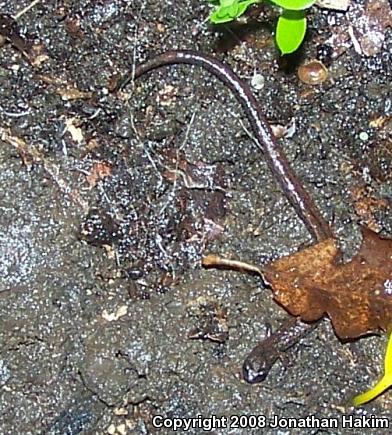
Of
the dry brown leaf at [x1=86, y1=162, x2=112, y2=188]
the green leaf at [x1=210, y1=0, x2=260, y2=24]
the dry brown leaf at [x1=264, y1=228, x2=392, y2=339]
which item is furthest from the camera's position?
Answer: the dry brown leaf at [x1=86, y1=162, x2=112, y2=188]

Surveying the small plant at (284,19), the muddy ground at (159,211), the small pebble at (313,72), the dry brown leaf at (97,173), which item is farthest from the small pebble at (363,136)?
the dry brown leaf at (97,173)

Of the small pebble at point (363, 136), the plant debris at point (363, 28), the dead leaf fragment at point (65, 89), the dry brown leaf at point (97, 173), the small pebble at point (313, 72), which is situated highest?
the plant debris at point (363, 28)

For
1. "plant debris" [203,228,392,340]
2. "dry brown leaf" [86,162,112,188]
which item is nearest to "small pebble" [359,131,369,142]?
"plant debris" [203,228,392,340]

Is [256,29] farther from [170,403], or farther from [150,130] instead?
[170,403]

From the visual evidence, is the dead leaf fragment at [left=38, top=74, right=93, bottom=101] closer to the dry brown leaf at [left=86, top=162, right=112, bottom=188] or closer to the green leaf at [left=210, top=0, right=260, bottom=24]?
the dry brown leaf at [left=86, top=162, right=112, bottom=188]

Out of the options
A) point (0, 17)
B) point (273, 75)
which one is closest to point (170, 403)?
point (273, 75)

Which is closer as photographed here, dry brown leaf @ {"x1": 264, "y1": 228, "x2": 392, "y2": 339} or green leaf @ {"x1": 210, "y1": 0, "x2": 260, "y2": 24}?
green leaf @ {"x1": 210, "y1": 0, "x2": 260, "y2": 24}

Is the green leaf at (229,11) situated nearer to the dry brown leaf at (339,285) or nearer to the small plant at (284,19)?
the small plant at (284,19)
